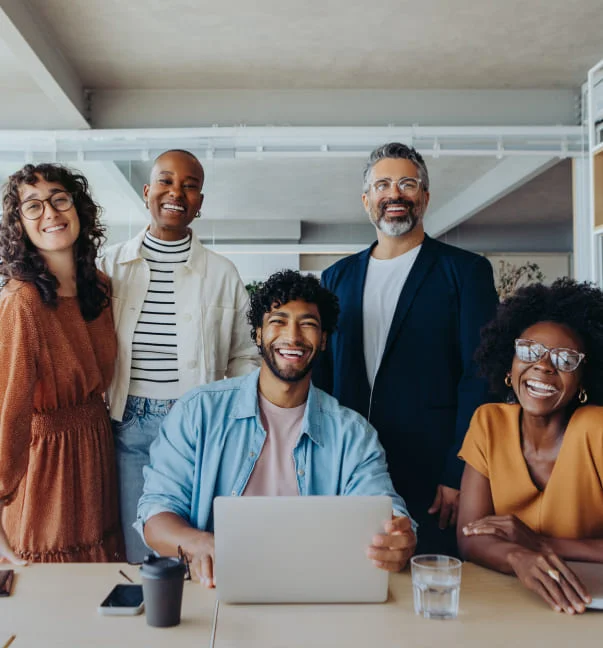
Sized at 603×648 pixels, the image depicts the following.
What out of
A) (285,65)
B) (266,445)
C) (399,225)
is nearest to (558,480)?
(266,445)

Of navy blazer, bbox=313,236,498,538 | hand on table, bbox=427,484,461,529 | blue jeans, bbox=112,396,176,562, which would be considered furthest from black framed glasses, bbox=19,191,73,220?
hand on table, bbox=427,484,461,529

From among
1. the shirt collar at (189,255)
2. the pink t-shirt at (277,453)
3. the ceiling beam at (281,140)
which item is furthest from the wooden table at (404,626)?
the ceiling beam at (281,140)

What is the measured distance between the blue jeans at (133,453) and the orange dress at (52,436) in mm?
59

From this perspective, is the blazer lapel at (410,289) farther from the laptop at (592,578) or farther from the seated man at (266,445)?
the laptop at (592,578)

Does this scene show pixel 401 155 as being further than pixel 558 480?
Yes

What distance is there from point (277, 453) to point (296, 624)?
2.10 ft

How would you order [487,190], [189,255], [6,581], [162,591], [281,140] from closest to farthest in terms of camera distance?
[162,591] → [6,581] → [189,255] → [281,140] → [487,190]

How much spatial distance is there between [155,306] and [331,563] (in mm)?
1350

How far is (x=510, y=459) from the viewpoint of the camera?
1932 mm

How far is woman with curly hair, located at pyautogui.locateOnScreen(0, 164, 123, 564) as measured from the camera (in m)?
2.06

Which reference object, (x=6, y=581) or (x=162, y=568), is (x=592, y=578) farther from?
(x=6, y=581)

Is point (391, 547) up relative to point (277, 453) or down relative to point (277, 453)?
down

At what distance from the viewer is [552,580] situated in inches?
57.4

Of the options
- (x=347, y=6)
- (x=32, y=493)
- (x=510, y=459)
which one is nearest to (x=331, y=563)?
(x=510, y=459)
